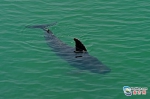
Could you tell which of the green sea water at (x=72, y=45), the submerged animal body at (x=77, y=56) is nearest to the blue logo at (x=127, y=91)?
the green sea water at (x=72, y=45)

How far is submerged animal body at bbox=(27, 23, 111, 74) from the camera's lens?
15.9 metres

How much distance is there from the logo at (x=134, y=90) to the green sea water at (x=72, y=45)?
0.18 meters

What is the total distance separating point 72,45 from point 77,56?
53.8 inches

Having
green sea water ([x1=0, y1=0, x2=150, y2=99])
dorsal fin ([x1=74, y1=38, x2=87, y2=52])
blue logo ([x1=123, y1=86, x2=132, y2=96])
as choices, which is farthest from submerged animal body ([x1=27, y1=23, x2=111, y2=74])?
blue logo ([x1=123, y1=86, x2=132, y2=96])

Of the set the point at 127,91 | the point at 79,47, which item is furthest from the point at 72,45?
the point at 127,91

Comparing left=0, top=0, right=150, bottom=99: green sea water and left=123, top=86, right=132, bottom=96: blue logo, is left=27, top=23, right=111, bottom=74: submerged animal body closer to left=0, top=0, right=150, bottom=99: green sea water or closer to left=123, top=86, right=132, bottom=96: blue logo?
left=0, top=0, right=150, bottom=99: green sea water

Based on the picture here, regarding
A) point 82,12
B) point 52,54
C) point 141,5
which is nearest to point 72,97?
point 52,54

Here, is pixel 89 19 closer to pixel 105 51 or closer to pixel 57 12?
pixel 57 12

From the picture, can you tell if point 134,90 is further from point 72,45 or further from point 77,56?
point 72,45

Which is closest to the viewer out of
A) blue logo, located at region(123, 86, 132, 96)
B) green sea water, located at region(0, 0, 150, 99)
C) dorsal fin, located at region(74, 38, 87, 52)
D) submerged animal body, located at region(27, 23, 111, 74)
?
blue logo, located at region(123, 86, 132, 96)

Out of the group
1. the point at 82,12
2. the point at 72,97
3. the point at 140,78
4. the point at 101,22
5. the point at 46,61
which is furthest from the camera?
the point at 82,12

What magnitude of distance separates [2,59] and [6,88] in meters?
2.51

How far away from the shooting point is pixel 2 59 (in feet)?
55.6

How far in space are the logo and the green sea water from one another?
18cm
